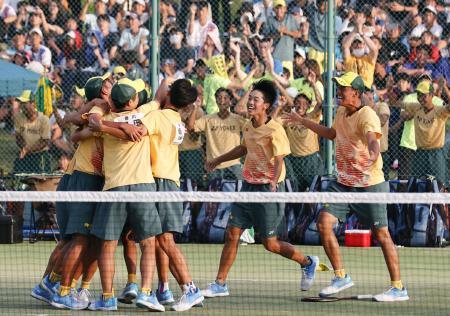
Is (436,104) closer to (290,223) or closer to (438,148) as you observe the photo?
(438,148)

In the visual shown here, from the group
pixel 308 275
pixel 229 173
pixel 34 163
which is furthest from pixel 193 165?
pixel 308 275

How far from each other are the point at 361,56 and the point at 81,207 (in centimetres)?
858

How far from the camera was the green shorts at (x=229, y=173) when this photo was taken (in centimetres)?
1719

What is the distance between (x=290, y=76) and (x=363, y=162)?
694 centimetres

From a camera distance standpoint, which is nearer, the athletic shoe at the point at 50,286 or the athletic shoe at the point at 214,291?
the athletic shoe at the point at 50,286

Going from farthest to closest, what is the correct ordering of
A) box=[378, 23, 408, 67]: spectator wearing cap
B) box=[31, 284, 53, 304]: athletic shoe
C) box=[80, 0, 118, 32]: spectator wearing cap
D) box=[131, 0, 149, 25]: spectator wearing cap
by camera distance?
box=[80, 0, 118, 32]: spectator wearing cap
box=[131, 0, 149, 25]: spectator wearing cap
box=[378, 23, 408, 67]: spectator wearing cap
box=[31, 284, 53, 304]: athletic shoe

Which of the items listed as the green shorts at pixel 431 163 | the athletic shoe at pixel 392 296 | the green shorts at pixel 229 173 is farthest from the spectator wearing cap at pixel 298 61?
the athletic shoe at pixel 392 296

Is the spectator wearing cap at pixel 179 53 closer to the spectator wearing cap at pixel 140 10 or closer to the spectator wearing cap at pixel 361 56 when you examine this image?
the spectator wearing cap at pixel 140 10

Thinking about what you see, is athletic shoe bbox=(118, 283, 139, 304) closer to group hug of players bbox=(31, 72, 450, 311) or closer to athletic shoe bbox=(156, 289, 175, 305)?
group hug of players bbox=(31, 72, 450, 311)

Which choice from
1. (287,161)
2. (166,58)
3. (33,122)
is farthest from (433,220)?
(33,122)

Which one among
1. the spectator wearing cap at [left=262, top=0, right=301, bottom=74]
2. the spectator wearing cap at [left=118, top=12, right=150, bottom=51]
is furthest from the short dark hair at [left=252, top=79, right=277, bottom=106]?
the spectator wearing cap at [left=118, top=12, right=150, bottom=51]

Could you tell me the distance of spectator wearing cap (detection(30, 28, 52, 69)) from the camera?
67.7 ft

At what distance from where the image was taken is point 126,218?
1004 centimetres

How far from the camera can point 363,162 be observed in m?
11.3
